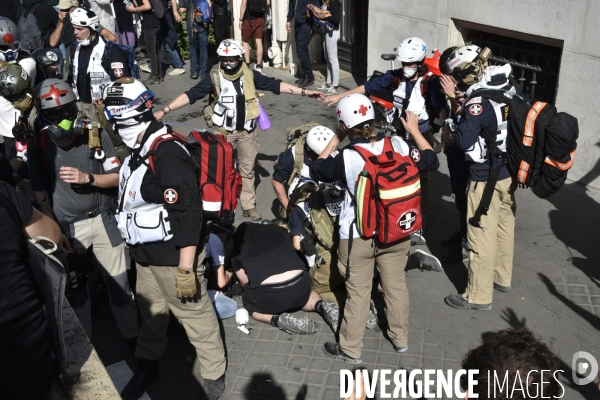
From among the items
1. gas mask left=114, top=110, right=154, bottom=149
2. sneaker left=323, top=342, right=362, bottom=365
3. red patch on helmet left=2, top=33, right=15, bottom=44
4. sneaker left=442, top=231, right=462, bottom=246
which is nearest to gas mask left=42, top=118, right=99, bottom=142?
gas mask left=114, top=110, right=154, bottom=149

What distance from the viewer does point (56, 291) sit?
8.77 ft

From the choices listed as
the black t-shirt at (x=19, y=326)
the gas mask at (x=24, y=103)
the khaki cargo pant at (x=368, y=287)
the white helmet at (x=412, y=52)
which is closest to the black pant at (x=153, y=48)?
the gas mask at (x=24, y=103)

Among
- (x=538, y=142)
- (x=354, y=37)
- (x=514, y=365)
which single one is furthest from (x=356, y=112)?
(x=354, y=37)

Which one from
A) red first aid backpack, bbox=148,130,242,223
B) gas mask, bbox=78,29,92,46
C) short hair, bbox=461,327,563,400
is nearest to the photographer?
short hair, bbox=461,327,563,400

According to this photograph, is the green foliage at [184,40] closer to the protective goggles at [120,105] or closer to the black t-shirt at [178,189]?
the protective goggles at [120,105]

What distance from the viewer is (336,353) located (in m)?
4.82

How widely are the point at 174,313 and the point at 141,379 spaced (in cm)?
63

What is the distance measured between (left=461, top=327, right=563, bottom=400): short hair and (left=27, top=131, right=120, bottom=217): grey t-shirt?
3.21 meters

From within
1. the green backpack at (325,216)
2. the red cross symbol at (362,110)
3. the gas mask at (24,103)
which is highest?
the red cross symbol at (362,110)

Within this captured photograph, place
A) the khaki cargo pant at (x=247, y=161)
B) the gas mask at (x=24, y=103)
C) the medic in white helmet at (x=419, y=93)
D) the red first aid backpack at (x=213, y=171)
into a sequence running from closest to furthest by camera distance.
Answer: the red first aid backpack at (x=213, y=171), the gas mask at (x=24, y=103), the medic in white helmet at (x=419, y=93), the khaki cargo pant at (x=247, y=161)

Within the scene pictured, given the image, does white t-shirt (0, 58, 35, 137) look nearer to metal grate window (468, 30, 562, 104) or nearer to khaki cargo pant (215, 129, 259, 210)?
khaki cargo pant (215, 129, 259, 210)

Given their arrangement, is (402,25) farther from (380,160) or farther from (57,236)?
(57,236)

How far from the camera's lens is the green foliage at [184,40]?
42.0 feet

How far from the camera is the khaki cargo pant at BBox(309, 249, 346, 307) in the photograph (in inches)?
207
